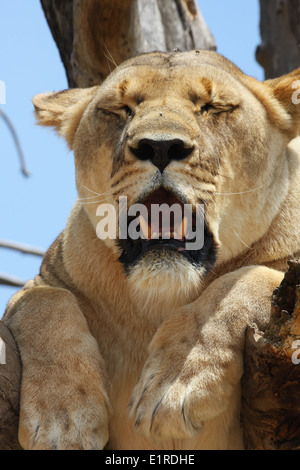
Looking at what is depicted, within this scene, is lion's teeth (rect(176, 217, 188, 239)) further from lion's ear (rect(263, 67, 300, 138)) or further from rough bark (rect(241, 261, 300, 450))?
lion's ear (rect(263, 67, 300, 138))

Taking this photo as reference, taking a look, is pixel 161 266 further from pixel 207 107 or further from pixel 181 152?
pixel 207 107

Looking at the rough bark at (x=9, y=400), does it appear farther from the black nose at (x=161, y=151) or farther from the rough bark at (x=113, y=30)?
the rough bark at (x=113, y=30)

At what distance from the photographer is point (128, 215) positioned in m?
2.74

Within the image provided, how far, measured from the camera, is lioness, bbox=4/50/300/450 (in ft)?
8.23

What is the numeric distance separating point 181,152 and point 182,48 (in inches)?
90.8

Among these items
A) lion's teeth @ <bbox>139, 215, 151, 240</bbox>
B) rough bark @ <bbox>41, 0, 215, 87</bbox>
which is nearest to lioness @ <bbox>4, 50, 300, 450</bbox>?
lion's teeth @ <bbox>139, 215, 151, 240</bbox>

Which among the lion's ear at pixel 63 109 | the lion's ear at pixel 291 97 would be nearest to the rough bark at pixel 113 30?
the lion's ear at pixel 63 109

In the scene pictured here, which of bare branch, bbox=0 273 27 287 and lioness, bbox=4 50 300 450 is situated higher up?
lioness, bbox=4 50 300 450

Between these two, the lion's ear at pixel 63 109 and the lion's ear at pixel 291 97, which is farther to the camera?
the lion's ear at pixel 63 109

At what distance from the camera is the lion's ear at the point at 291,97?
10.6 ft

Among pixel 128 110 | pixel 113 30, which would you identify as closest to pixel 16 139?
pixel 113 30

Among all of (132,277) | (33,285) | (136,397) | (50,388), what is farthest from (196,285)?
(33,285)

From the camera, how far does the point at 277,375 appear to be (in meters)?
2.40

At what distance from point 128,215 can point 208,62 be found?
3.14 feet
